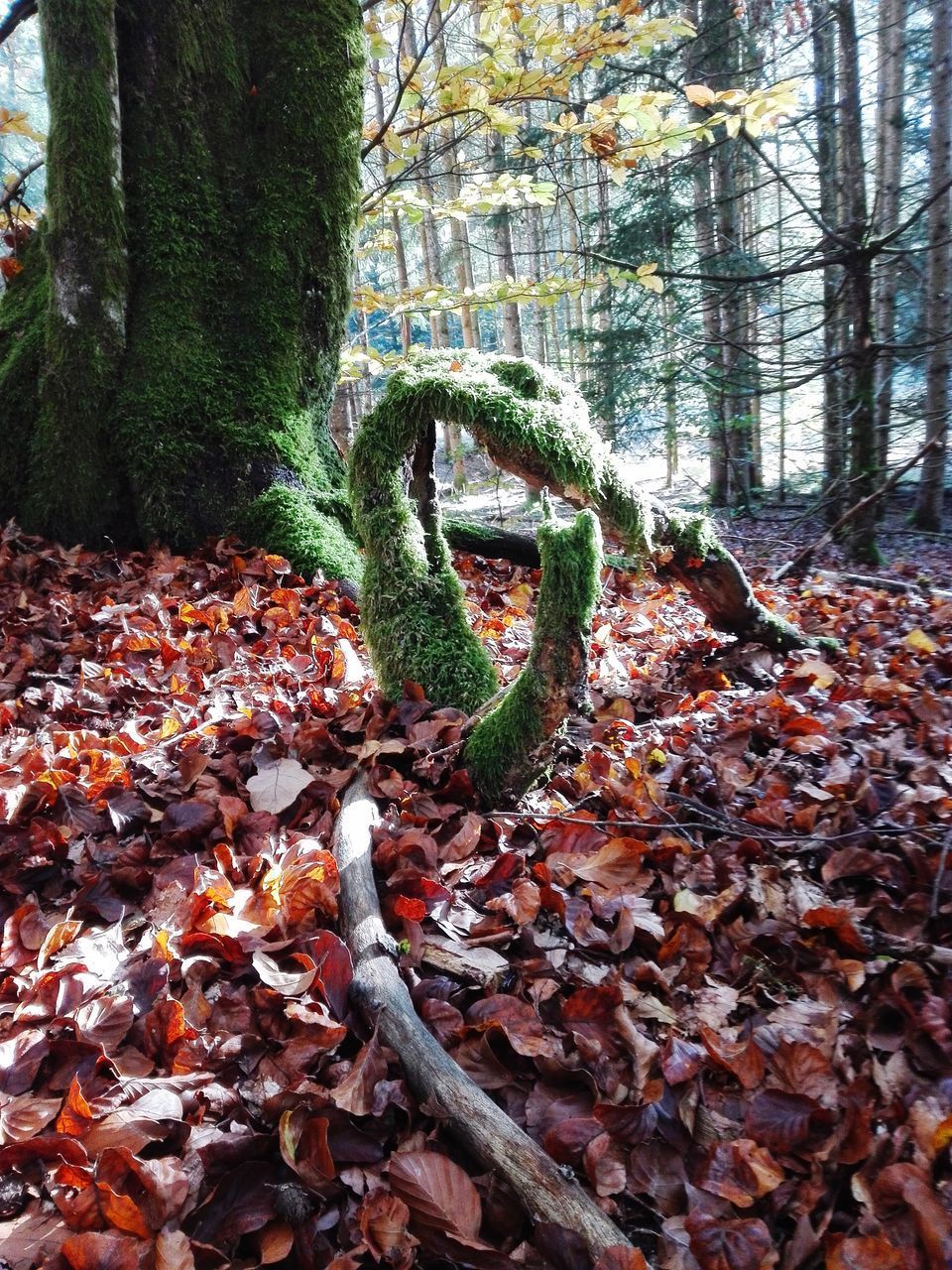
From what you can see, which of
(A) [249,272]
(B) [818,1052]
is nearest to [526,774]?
(B) [818,1052]

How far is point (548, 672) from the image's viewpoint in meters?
2.08

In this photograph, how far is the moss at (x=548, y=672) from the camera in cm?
203

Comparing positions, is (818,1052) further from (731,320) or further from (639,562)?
(731,320)

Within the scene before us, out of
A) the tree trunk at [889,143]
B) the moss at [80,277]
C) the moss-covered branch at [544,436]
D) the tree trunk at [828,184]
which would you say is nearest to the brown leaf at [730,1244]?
the moss-covered branch at [544,436]

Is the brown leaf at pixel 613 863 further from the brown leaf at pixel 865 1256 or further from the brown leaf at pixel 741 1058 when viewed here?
the brown leaf at pixel 865 1256

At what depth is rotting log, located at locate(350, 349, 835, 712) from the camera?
2375mm

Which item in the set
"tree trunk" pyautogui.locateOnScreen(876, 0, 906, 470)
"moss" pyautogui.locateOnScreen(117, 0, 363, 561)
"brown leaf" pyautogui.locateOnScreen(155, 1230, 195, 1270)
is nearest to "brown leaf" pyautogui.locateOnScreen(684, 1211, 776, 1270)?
"brown leaf" pyautogui.locateOnScreen(155, 1230, 195, 1270)

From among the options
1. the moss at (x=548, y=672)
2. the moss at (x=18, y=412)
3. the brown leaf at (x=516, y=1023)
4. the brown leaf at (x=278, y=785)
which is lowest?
the brown leaf at (x=516, y=1023)

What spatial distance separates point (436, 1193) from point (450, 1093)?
149 millimetres

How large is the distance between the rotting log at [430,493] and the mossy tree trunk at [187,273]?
1502mm

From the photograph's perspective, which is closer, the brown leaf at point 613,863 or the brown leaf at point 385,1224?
the brown leaf at point 385,1224

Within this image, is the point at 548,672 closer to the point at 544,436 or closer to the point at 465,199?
the point at 544,436

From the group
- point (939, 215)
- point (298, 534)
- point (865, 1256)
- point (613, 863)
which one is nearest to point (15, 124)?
point (298, 534)

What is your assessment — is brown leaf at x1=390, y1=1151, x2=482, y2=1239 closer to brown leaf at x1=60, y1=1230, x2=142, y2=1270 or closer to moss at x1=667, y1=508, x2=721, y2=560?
brown leaf at x1=60, y1=1230, x2=142, y2=1270
